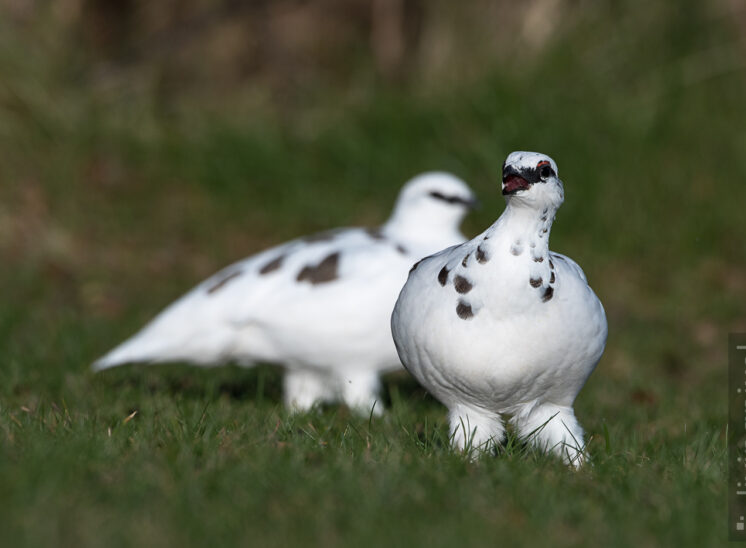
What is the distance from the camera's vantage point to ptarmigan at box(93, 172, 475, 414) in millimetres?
4859

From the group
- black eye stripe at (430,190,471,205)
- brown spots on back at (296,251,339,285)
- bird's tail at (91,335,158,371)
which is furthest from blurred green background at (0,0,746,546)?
black eye stripe at (430,190,471,205)

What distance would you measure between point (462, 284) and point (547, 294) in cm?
26

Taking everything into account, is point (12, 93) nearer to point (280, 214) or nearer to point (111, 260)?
point (111, 260)

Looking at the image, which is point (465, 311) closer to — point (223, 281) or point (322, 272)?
point (322, 272)

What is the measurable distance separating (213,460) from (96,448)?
0.36 meters

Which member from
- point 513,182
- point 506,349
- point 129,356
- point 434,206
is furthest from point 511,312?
point 129,356

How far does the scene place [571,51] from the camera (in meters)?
9.04

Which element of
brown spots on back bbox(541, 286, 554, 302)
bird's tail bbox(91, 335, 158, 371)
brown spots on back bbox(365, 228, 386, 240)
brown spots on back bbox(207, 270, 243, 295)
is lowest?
bird's tail bbox(91, 335, 158, 371)

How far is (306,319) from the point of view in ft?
16.1

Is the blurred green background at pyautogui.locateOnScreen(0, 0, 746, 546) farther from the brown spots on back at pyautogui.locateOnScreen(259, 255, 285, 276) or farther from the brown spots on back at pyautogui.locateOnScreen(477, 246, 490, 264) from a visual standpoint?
the brown spots on back at pyautogui.locateOnScreen(477, 246, 490, 264)

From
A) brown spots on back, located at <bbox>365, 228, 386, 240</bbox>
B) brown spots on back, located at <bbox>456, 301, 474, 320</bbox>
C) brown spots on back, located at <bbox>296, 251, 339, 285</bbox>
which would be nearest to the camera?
brown spots on back, located at <bbox>456, 301, 474, 320</bbox>

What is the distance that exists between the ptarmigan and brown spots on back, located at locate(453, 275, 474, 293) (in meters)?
1.56

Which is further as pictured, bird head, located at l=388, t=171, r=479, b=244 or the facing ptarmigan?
bird head, located at l=388, t=171, r=479, b=244

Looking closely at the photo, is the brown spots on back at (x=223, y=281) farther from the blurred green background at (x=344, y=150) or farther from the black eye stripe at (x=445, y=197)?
the black eye stripe at (x=445, y=197)
